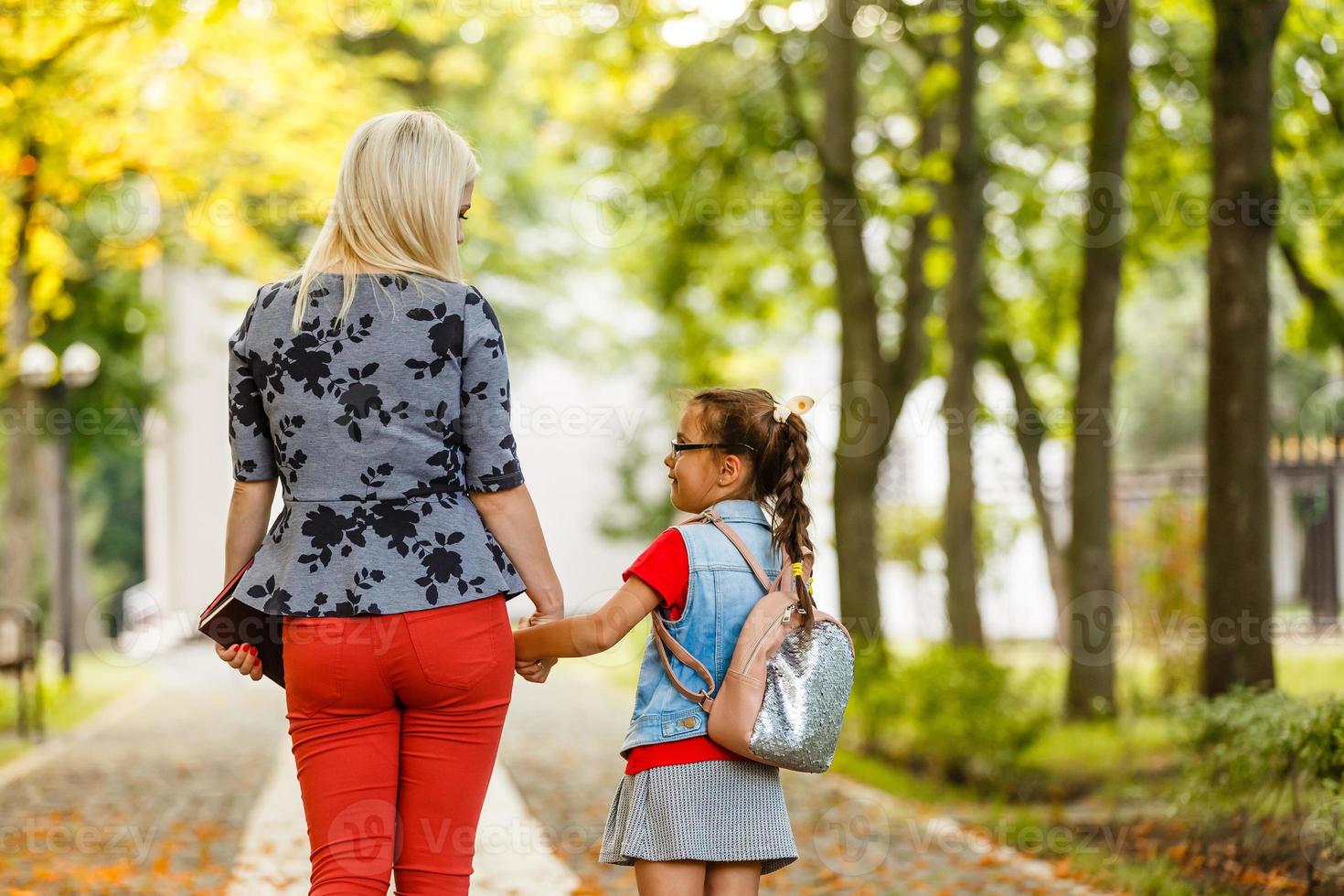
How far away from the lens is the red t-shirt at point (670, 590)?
118 inches

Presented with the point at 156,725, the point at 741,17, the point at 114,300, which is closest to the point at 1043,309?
the point at 741,17

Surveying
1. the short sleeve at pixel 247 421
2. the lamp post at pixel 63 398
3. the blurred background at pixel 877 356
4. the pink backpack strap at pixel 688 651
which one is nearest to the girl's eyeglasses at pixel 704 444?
the pink backpack strap at pixel 688 651

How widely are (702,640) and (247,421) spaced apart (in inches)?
39.8

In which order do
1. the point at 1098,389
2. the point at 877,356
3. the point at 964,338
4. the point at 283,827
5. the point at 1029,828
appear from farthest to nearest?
the point at 877,356, the point at 964,338, the point at 1098,389, the point at 283,827, the point at 1029,828

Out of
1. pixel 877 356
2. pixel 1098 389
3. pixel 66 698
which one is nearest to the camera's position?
pixel 1098 389

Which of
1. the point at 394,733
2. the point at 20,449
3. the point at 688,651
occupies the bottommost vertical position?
the point at 394,733

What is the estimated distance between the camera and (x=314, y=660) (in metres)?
2.70

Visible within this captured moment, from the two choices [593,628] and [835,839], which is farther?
[835,839]

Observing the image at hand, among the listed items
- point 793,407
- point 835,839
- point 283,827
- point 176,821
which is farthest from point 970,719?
point 793,407

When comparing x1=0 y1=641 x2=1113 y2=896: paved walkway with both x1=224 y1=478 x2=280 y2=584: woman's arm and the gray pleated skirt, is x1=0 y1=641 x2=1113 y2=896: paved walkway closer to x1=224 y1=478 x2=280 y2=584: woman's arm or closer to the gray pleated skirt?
the gray pleated skirt

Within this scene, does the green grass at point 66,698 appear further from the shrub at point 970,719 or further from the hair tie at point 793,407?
the hair tie at point 793,407

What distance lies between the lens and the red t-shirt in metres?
2.99

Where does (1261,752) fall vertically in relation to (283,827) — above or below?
above

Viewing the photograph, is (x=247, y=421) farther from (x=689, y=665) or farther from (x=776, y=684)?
(x=776, y=684)
